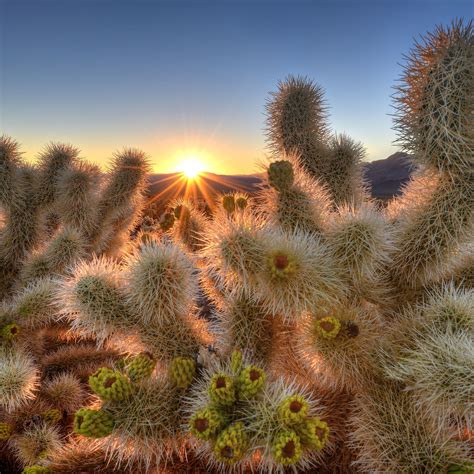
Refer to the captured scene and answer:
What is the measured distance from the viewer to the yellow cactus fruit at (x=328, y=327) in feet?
5.53

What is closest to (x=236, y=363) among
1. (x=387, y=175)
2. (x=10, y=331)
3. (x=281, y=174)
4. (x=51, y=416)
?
(x=281, y=174)

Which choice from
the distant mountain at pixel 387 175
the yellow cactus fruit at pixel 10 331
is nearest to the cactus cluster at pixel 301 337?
the yellow cactus fruit at pixel 10 331

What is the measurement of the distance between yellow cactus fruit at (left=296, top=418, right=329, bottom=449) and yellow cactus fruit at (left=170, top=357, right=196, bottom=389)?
0.67 m

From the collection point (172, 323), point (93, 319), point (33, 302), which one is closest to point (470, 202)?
point (172, 323)

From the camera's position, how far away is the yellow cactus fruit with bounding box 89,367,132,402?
1700mm

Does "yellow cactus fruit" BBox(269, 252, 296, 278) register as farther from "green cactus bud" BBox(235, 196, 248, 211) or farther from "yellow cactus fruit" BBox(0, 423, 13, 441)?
"yellow cactus fruit" BBox(0, 423, 13, 441)

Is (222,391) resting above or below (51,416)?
above

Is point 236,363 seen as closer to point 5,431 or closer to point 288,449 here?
point 288,449

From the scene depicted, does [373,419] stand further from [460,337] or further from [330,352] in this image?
[460,337]

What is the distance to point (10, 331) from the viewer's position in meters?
2.83

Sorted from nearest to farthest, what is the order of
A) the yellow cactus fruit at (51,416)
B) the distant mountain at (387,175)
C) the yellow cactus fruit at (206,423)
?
the yellow cactus fruit at (206,423) → the yellow cactus fruit at (51,416) → the distant mountain at (387,175)

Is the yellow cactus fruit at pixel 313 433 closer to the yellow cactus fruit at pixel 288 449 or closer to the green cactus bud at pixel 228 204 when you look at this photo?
the yellow cactus fruit at pixel 288 449

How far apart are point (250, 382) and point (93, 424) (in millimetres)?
720

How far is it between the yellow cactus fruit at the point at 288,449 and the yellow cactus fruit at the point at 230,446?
0.14 m
